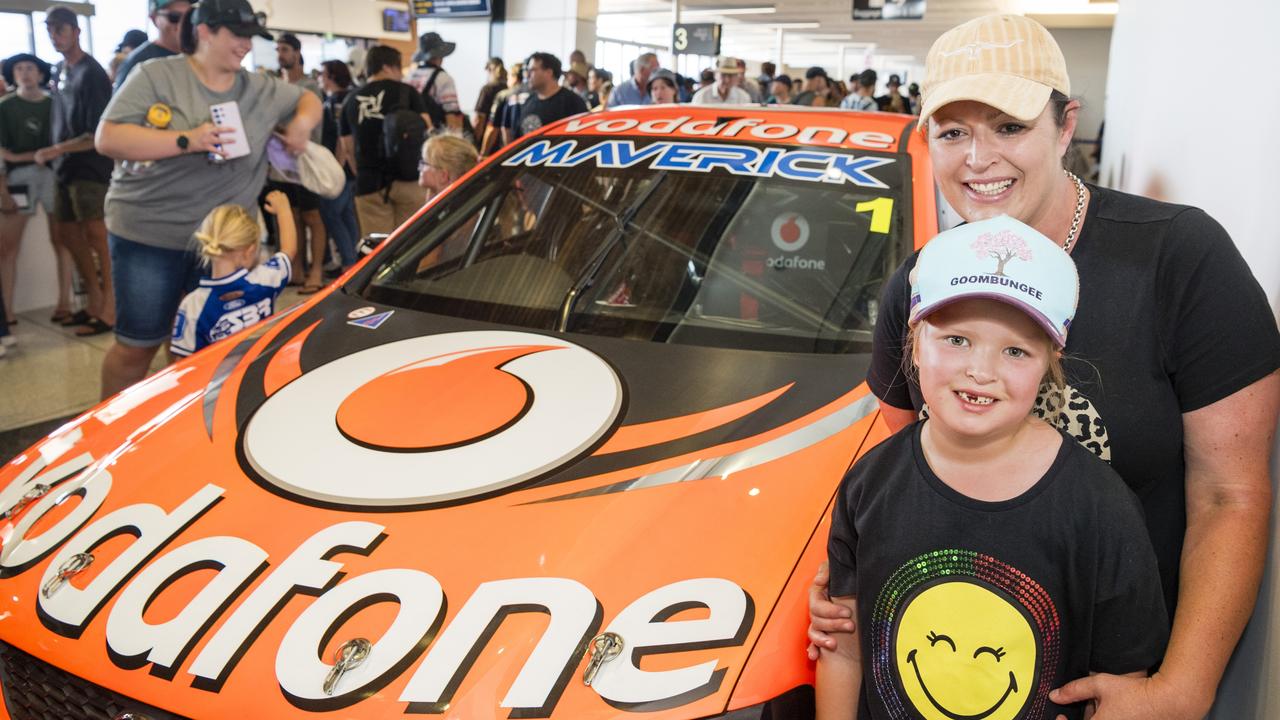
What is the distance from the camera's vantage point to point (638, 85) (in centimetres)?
1060

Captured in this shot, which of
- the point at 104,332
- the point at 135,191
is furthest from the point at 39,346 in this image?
the point at 135,191

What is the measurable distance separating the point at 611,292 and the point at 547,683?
124 cm

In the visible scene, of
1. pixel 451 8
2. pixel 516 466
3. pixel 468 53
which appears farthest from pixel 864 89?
pixel 516 466

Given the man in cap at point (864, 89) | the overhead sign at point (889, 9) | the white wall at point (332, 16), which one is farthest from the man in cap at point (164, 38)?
the white wall at point (332, 16)

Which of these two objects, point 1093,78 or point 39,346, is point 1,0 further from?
point 1093,78

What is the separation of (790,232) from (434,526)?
1223 millimetres

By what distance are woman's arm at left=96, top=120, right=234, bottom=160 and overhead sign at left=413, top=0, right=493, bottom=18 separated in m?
10.6

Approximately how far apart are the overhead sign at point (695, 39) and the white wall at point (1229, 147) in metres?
12.0

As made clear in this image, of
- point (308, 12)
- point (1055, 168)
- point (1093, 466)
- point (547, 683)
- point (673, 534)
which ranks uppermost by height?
point (308, 12)

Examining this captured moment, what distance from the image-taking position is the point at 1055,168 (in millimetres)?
1341

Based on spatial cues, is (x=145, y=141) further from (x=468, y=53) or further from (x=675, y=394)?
(x=468, y=53)

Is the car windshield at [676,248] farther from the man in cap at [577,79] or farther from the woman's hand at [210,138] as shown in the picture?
the man in cap at [577,79]

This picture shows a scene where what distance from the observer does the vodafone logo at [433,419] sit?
1.75 meters

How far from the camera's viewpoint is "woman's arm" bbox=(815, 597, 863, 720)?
138 centimetres
